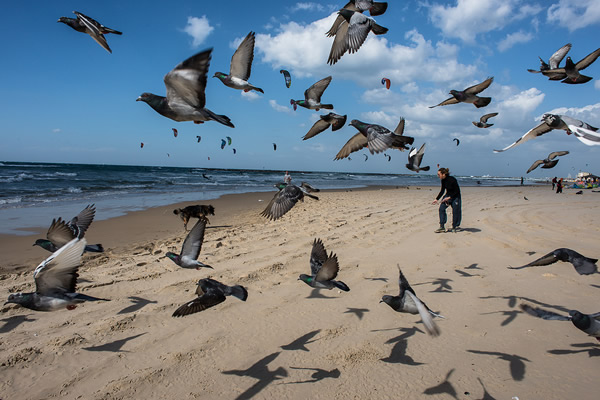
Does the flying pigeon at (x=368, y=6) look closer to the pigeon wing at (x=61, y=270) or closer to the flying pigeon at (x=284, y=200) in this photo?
the flying pigeon at (x=284, y=200)

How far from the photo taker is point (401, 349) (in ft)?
11.3

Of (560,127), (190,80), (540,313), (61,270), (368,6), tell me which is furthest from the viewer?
(368,6)

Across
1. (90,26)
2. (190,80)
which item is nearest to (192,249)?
(190,80)

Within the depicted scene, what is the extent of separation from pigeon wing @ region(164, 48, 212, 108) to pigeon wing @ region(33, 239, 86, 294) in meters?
1.66

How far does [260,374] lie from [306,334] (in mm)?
761

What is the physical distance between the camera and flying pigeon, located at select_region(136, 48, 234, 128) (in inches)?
119

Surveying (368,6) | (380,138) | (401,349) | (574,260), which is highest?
(368,6)

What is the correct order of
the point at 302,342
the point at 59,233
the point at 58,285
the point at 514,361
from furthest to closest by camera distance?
the point at 59,233 < the point at 302,342 < the point at 58,285 < the point at 514,361

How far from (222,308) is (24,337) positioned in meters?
2.01

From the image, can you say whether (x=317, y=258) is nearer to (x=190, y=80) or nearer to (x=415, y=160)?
(x=190, y=80)

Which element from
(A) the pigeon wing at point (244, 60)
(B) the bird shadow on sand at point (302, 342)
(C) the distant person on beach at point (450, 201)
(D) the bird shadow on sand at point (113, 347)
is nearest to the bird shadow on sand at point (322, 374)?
(B) the bird shadow on sand at point (302, 342)

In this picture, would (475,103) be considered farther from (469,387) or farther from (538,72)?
(469,387)

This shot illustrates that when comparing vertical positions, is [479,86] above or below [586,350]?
above

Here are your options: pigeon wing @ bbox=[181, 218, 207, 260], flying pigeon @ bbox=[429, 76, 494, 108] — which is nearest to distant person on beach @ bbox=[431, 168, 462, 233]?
flying pigeon @ bbox=[429, 76, 494, 108]
